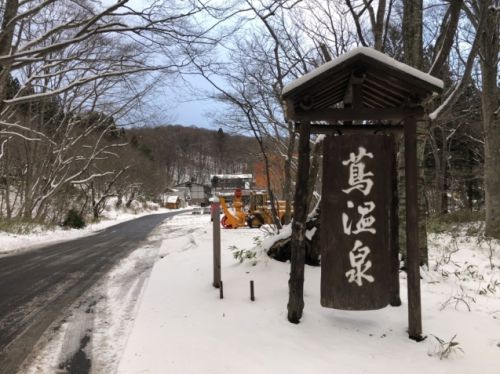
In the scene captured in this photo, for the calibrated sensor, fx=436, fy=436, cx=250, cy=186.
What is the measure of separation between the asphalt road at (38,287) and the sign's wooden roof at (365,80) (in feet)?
12.3

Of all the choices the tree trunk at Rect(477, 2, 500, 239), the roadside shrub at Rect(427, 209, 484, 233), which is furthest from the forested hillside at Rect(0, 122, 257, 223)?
the tree trunk at Rect(477, 2, 500, 239)

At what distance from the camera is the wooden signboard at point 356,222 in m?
4.38

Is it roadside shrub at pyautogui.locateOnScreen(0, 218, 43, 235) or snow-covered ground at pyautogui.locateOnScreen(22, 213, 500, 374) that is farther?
roadside shrub at pyautogui.locateOnScreen(0, 218, 43, 235)

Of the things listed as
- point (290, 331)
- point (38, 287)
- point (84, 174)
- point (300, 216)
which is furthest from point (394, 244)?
point (84, 174)

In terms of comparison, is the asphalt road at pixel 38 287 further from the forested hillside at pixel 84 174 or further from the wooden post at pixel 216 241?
the forested hillside at pixel 84 174

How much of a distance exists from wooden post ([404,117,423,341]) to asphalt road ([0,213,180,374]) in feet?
12.4

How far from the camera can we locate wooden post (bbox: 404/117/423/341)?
14.1ft

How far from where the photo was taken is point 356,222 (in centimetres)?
438

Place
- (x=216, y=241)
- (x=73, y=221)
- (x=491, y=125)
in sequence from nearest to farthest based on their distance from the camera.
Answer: (x=216, y=241), (x=491, y=125), (x=73, y=221)

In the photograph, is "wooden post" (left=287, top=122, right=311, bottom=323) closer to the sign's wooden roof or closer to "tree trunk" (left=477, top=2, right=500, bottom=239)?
the sign's wooden roof

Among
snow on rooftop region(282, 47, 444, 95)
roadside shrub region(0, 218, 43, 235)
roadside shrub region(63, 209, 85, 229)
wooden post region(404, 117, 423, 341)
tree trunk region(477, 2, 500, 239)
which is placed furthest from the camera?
roadside shrub region(63, 209, 85, 229)

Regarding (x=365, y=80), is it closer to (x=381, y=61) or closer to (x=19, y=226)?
(x=381, y=61)

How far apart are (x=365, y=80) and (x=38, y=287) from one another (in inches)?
255

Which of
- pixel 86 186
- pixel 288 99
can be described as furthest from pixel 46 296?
pixel 86 186
